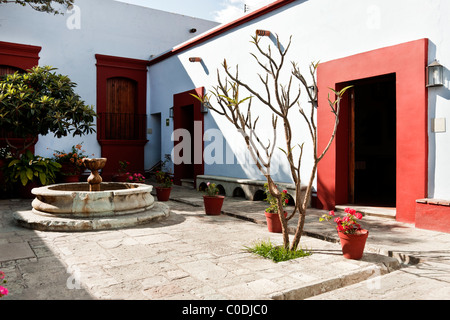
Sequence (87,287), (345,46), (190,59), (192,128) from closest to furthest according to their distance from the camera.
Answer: (87,287), (345,46), (190,59), (192,128)

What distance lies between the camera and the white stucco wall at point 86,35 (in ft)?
35.9

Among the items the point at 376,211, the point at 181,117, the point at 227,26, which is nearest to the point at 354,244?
the point at 376,211

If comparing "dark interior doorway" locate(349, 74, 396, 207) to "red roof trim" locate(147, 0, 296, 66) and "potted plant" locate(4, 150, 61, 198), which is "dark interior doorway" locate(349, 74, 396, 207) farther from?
"potted plant" locate(4, 150, 61, 198)

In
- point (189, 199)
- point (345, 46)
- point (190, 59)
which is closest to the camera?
point (345, 46)

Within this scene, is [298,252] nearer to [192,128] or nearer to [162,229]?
[162,229]

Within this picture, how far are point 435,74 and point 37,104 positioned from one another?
7.74 metres

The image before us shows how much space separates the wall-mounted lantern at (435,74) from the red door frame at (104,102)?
9191 mm

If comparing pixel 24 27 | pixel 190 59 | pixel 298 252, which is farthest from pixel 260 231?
pixel 24 27

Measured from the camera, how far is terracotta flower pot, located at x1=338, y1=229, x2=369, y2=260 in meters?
3.99

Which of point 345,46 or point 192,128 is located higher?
point 345,46

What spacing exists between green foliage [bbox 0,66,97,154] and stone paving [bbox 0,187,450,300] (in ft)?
10.3
